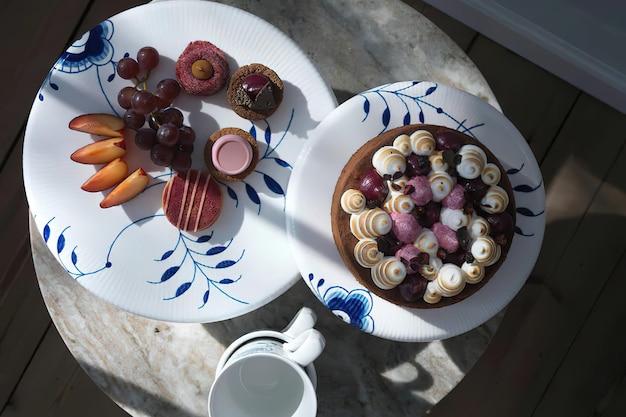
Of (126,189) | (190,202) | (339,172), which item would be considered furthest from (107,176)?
(339,172)

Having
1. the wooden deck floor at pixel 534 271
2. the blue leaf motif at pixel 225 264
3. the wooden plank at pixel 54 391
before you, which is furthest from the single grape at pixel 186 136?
the wooden plank at pixel 54 391

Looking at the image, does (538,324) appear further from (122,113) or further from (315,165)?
(122,113)

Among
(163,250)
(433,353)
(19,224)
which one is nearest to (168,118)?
(163,250)

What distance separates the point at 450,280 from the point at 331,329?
0.33 meters

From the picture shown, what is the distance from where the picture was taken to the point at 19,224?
4.91 feet

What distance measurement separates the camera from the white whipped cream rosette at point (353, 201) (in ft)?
2.79

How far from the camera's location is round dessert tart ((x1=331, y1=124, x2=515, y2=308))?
0.84 meters

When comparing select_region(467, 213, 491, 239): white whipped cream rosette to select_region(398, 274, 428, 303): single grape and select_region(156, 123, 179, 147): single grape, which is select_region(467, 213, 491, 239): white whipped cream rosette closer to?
select_region(398, 274, 428, 303): single grape

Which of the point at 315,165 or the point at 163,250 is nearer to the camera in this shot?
the point at 315,165

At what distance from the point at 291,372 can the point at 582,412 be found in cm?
91

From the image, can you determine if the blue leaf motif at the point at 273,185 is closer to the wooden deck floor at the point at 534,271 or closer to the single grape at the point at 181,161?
the single grape at the point at 181,161

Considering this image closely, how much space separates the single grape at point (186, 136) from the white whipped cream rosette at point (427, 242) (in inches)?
15.9

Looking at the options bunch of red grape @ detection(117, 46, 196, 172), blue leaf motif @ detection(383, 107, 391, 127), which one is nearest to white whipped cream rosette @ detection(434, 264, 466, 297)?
blue leaf motif @ detection(383, 107, 391, 127)

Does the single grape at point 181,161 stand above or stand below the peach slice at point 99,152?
above
